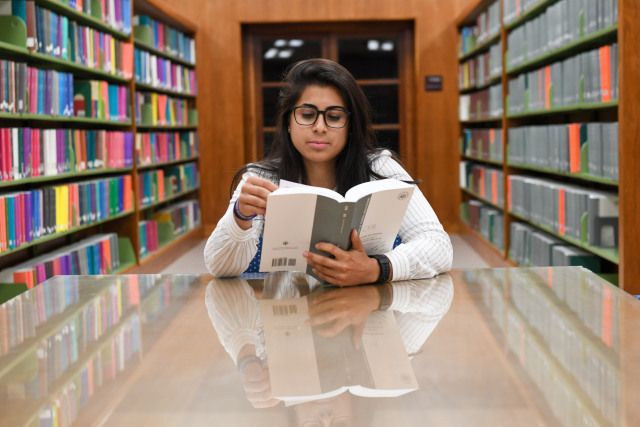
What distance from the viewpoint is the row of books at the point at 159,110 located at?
222 inches

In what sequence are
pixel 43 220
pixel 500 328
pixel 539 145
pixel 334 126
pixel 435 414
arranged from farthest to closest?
pixel 539 145 → pixel 43 220 → pixel 334 126 → pixel 500 328 → pixel 435 414

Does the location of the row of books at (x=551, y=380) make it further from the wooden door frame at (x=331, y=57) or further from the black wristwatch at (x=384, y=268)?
the wooden door frame at (x=331, y=57)

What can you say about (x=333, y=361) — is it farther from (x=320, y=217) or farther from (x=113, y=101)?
(x=113, y=101)

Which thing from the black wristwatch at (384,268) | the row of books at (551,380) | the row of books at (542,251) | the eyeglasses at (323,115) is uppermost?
the eyeglasses at (323,115)

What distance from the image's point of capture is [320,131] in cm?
203

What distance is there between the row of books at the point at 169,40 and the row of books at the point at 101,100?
101 centimetres

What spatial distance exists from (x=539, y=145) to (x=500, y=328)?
11.6 feet

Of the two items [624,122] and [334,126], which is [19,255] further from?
[624,122]

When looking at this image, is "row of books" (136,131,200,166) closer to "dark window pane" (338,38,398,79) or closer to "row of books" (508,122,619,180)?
"dark window pane" (338,38,398,79)

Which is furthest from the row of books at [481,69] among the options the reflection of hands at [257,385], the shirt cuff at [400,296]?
the reflection of hands at [257,385]

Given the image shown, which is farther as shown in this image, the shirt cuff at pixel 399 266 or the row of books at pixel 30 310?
the shirt cuff at pixel 399 266

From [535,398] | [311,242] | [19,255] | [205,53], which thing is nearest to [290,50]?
[205,53]

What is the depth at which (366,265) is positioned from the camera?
1.61 meters

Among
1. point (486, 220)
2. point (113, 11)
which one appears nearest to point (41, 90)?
point (113, 11)
